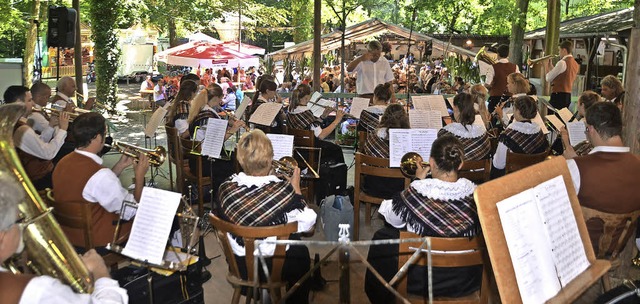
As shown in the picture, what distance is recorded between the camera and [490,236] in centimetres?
205

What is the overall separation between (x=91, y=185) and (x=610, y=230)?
10.7 feet

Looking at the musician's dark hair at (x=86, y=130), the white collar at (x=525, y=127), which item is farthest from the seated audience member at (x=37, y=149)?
the white collar at (x=525, y=127)

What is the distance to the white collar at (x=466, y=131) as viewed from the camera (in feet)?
19.5

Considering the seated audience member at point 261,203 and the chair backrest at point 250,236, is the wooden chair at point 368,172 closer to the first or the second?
the seated audience member at point 261,203

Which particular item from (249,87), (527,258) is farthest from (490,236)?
(249,87)

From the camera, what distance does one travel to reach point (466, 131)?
19.6 feet

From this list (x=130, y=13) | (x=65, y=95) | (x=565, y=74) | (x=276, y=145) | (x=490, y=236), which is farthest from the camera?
(x=130, y=13)

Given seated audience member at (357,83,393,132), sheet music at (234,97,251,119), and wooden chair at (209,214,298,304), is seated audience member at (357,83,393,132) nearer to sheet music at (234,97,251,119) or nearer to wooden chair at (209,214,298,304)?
sheet music at (234,97,251,119)

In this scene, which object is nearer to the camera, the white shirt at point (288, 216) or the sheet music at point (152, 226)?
the sheet music at point (152, 226)

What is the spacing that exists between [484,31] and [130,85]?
17498mm

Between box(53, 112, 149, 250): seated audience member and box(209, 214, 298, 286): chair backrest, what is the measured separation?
0.88 m

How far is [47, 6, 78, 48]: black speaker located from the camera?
34.0 feet

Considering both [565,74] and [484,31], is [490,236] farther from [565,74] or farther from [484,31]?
[484,31]

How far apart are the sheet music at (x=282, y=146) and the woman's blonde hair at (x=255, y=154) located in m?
1.27
